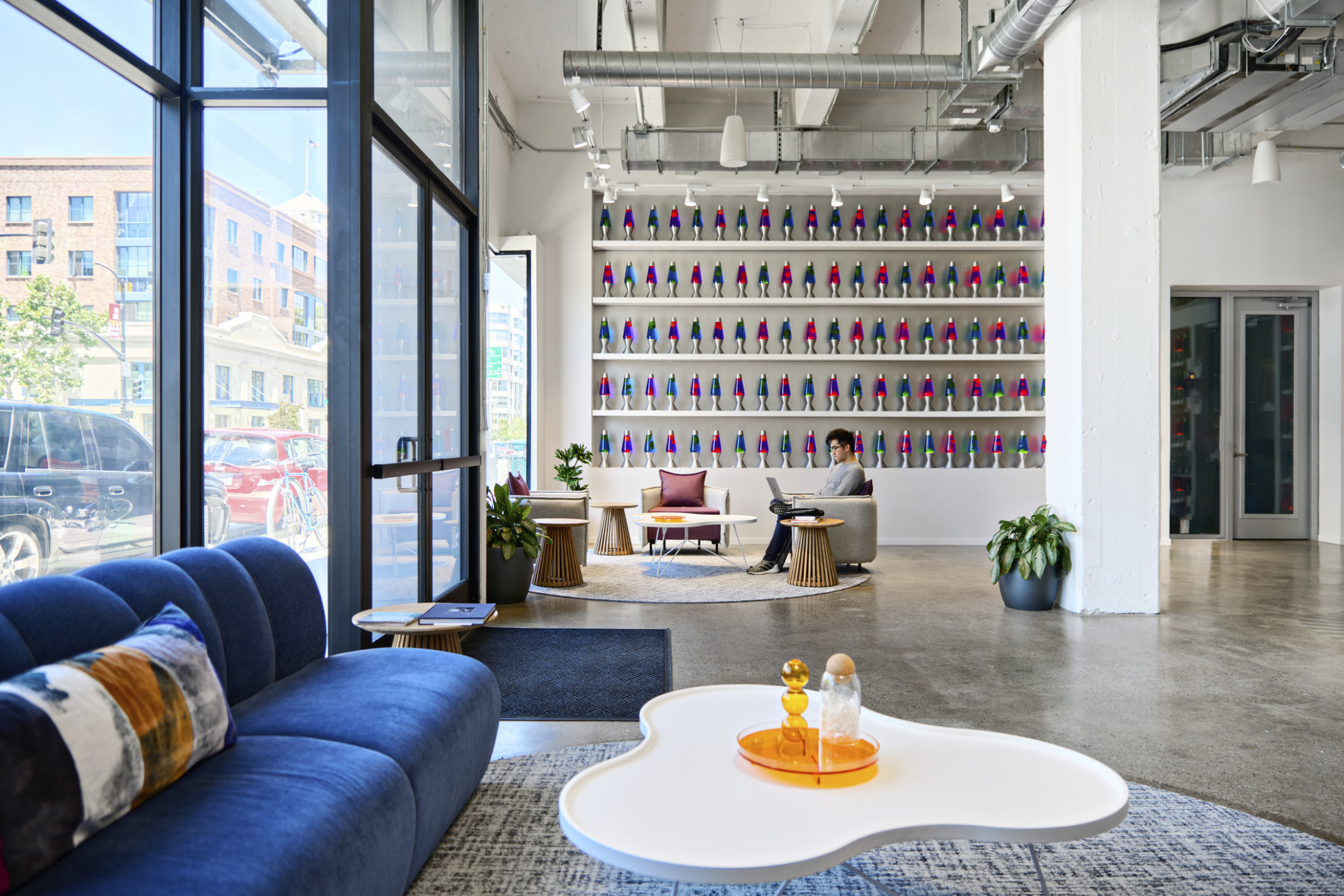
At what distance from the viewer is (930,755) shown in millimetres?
2014

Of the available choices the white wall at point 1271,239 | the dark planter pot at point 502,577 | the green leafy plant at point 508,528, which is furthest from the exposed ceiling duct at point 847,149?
the dark planter pot at point 502,577

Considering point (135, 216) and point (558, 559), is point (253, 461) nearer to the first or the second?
point (135, 216)

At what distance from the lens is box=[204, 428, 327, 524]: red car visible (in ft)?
11.3

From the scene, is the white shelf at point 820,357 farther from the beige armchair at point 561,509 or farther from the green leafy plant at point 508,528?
the green leafy plant at point 508,528

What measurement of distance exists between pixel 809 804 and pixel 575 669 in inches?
100

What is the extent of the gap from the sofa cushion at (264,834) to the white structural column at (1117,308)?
4.79 metres

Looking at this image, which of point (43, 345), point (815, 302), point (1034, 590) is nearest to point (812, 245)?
point (815, 302)

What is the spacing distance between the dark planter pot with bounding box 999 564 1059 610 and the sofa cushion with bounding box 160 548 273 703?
4575 mm

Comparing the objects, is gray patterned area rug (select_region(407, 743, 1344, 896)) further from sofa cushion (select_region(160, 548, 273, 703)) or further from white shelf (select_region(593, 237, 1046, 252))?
white shelf (select_region(593, 237, 1046, 252))

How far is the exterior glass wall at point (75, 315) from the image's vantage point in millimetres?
2445

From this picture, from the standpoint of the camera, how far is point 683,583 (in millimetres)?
6602

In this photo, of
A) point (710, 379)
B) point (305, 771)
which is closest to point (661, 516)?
point (710, 379)

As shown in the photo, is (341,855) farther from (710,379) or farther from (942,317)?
(942,317)

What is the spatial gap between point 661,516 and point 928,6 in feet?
15.2
